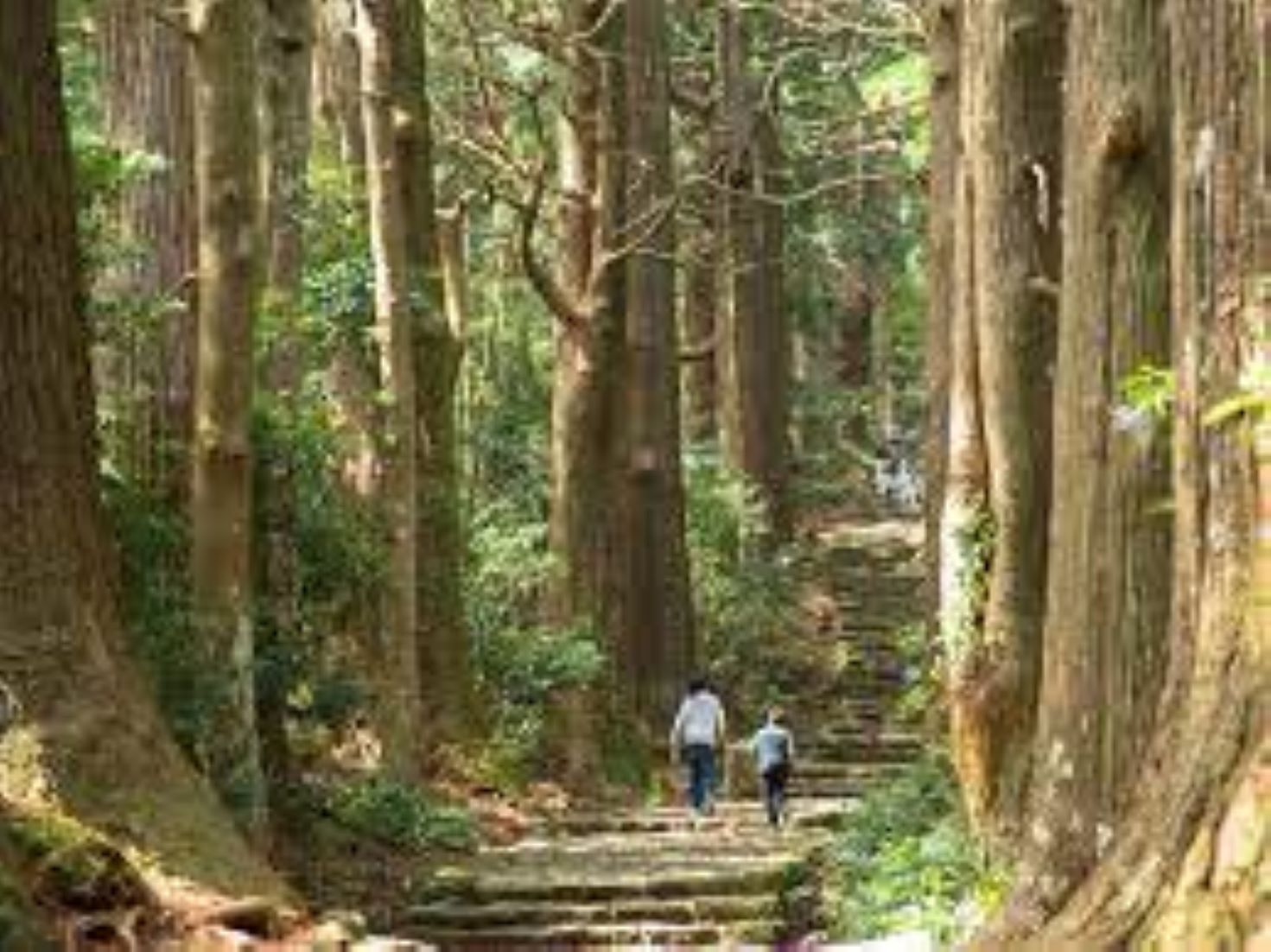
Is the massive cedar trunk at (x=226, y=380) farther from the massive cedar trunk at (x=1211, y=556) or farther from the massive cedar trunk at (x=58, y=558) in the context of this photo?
the massive cedar trunk at (x=1211, y=556)

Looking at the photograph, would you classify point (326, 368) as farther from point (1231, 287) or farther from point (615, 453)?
point (1231, 287)

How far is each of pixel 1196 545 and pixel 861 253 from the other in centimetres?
4102

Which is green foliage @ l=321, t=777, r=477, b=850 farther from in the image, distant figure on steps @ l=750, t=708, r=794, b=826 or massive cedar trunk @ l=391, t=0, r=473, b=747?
massive cedar trunk @ l=391, t=0, r=473, b=747

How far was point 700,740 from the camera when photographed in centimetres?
2194

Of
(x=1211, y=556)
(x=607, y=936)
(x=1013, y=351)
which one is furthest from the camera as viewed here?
(x=607, y=936)

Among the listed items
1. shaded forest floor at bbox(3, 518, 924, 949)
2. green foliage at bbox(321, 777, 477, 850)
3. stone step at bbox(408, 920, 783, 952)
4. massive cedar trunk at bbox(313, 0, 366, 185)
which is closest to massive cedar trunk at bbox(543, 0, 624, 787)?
massive cedar trunk at bbox(313, 0, 366, 185)

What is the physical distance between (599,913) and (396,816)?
11.7 feet

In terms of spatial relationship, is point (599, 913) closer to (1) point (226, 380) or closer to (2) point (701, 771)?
(1) point (226, 380)

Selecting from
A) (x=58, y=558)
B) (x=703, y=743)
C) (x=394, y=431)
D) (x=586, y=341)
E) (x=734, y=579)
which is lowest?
(x=703, y=743)

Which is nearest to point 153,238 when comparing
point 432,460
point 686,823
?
point 432,460

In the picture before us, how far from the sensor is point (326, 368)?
22.2m

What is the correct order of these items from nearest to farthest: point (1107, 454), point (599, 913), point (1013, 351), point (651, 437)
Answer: point (1107, 454), point (1013, 351), point (599, 913), point (651, 437)

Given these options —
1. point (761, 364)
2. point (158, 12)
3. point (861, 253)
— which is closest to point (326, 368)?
point (158, 12)

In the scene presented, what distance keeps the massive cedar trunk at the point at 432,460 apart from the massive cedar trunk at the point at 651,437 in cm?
384
